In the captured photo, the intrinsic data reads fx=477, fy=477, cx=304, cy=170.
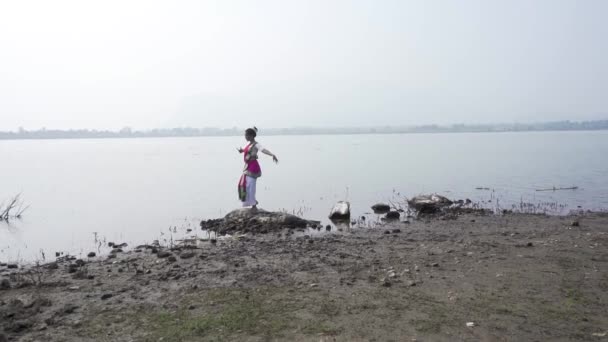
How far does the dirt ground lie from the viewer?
21.2 ft

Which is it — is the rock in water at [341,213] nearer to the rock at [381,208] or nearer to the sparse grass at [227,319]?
the rock at [381,208]

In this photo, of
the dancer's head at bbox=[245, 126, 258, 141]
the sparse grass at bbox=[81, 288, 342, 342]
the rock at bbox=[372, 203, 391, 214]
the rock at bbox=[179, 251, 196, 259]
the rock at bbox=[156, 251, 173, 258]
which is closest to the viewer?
the sparse grass at bbox=[81, 288, 342, 342]

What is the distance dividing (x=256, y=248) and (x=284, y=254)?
112 cm

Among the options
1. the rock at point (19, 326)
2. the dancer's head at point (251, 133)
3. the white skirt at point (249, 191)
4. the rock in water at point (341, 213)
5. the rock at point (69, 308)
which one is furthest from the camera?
the rock in water at point (341, 213)

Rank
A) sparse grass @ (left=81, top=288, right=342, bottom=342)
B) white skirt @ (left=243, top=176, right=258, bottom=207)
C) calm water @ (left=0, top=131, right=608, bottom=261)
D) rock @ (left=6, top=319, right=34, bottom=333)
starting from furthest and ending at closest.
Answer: calm water @ (left=0, top=131, right=608, bottom=261) → white skirt @ (left=243, top=176, right=258, bottom=207) → rock @ (left=6, top=319, right=34, bottom=333) → sparse grass @ (left=81, top=288, right=342, bottom=342)

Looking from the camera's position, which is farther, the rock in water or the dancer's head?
the rock in water

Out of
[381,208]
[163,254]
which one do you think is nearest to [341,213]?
[381,208]

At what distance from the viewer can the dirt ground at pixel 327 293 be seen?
646cm

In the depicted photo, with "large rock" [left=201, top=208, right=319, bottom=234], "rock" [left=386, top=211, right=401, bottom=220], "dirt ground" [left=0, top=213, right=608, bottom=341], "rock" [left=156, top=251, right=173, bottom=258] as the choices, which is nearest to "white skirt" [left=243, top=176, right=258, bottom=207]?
"large rock" [left=201, top=208, right=319, bottom=234]

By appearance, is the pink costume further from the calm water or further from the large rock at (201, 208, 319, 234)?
the calm water

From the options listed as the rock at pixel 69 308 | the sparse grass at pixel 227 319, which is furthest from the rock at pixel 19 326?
the sparse grass at pixel 227 319

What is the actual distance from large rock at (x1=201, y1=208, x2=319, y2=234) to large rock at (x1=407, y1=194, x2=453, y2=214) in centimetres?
535

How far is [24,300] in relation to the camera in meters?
8.25

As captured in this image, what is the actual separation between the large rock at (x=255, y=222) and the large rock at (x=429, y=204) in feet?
17.6
